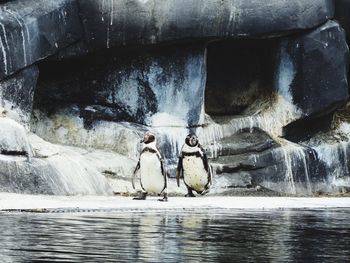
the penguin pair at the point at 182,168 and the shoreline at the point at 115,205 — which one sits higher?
the penguin pair at the point at 182,168

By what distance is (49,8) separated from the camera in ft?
62.9

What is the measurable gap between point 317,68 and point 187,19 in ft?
12.0

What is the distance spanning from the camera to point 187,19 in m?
20.5

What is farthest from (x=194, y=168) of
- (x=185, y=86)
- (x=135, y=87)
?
(x=135, y=87)

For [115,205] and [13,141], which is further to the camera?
[13,141]

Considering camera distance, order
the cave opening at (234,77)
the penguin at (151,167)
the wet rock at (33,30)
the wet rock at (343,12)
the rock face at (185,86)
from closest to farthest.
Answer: the penguin at (151,167) < the wet rock at (33,30) < the rock face at (185,86) < the wet rock at (343,12) < the cave opening at (234,77)

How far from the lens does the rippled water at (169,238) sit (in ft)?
23.1

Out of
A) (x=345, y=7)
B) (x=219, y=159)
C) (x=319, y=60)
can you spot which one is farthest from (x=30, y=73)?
(x=345, y=7)

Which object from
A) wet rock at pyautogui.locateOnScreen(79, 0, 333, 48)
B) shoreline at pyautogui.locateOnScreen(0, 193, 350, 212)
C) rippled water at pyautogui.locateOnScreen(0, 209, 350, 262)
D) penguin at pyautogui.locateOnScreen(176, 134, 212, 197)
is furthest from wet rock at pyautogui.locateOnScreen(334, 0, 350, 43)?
rippled water at pyautogui.locateOnScreen(0, 209, 350, 262)

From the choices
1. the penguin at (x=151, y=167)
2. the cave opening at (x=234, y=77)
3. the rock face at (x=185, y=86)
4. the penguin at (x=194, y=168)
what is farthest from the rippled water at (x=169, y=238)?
the cave opening at (x=234, y=77)

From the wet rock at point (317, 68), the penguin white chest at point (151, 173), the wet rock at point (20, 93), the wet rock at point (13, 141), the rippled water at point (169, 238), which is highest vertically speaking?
the wet rock at point (317, 68)

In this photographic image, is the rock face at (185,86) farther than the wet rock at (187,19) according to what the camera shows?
No

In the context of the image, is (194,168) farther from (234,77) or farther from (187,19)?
(234,77)

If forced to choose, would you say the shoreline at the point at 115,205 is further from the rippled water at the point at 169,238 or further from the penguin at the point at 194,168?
the penguin at the point at 194,168
